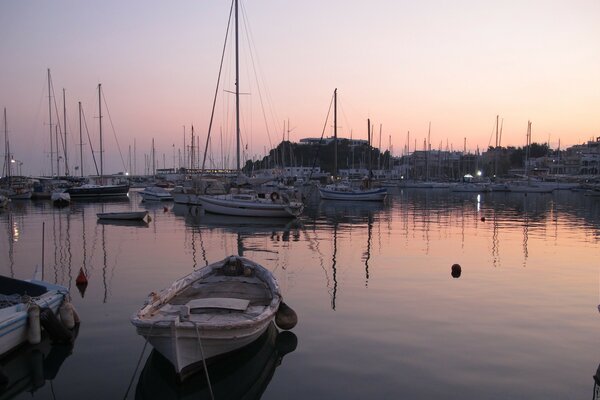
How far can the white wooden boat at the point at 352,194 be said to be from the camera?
65.2m

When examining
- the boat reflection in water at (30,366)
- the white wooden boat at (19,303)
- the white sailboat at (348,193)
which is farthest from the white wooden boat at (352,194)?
the boat reflection in water at (30,366)

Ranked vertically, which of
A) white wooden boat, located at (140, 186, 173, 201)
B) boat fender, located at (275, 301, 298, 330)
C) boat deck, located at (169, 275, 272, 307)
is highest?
boat deck, located at (169, 275, 272, 307)

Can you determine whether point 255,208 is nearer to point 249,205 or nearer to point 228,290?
point 249,205

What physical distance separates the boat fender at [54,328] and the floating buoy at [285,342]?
14.7 feet

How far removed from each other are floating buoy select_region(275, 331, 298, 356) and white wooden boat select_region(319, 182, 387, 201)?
54042 millimetres

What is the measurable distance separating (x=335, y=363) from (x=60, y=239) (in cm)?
2329

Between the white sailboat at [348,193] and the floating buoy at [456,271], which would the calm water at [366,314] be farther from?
the white sailboat at [348,193]

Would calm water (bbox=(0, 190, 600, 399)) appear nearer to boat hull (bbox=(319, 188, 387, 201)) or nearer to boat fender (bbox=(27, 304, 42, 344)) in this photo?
boat fender (bbox=(27, 304, 42, 344))

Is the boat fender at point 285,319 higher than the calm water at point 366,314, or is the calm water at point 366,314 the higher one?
the boat fender at point 285,319

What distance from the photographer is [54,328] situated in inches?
441

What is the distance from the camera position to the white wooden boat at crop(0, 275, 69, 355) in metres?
10.2

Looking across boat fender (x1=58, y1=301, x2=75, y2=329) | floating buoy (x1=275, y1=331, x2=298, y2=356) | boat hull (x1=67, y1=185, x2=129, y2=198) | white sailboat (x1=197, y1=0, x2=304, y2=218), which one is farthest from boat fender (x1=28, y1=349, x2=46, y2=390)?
boat hull (x1=67, y1=185, x2=129, y2=198)

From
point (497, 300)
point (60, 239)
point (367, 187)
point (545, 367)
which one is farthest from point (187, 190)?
point (545, 367)

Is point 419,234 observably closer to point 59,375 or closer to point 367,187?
point 59,375
